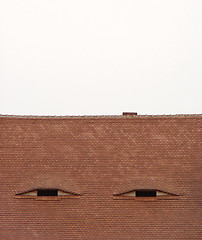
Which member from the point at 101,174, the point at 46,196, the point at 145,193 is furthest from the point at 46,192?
the point at 145,193

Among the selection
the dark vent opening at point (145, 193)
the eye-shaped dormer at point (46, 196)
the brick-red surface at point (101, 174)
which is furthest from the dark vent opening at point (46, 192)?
the dark vent opening at point (145, 193)

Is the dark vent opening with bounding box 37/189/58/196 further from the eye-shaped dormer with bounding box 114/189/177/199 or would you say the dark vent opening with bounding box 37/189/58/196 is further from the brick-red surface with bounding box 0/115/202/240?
the eye-shaped dormer with bounding box 114/189/177/199

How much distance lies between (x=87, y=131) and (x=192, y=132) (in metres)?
4.85

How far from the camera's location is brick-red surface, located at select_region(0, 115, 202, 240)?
68.1ft

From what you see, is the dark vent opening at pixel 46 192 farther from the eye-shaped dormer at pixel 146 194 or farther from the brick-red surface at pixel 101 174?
the eye-shaped dormer at pixel 146 194

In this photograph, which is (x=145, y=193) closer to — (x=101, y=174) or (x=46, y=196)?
(x=101, y=174)

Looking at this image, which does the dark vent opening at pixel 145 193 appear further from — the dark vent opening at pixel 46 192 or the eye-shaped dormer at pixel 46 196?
the dark vent opening at pixel 46 192

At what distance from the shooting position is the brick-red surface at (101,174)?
68.1 ft

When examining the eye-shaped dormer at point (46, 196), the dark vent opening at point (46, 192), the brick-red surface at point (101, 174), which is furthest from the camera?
the dark vent opening at point (46, 192)

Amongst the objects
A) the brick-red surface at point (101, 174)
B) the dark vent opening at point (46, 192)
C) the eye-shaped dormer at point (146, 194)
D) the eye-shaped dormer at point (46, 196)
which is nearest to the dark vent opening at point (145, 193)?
the eye-shaped dormer at point (146, 194)

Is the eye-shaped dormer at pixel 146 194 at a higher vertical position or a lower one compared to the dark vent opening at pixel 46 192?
lower

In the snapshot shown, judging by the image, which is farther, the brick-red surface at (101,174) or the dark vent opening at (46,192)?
the dark vent opening at (46,192)

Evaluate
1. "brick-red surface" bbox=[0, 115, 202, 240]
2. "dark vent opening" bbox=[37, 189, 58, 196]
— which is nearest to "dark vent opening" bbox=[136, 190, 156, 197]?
"brick-red surface" bbox=[0, 115, 202, 240]

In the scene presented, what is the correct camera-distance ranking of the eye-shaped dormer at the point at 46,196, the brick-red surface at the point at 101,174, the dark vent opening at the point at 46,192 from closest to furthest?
1. the brick-red surface at the point at 101,174
2. the eye-shaped dormer at the point at 46,196
3. the dark vent opening at the point at 46,192
